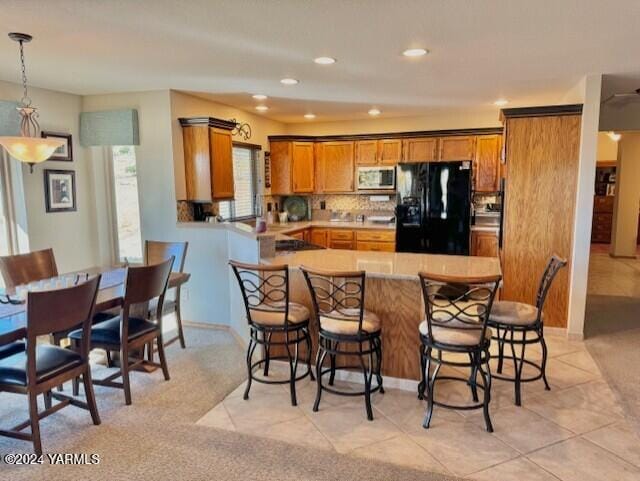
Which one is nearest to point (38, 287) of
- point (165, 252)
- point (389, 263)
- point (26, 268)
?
point (26, 268)

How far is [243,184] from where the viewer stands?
606 cm

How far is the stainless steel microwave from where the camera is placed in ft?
21.0

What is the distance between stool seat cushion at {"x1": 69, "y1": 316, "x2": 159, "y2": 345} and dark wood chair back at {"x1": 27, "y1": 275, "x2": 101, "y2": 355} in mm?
433

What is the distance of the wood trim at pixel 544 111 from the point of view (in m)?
4.03

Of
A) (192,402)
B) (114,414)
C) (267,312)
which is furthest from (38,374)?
(267,312)

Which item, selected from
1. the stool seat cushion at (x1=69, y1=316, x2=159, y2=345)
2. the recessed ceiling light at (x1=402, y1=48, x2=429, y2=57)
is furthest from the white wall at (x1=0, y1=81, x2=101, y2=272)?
the recessed ceiling light at (x1=402, y1=48, x2=429, y2=57)

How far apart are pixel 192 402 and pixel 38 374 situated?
3.29 ft

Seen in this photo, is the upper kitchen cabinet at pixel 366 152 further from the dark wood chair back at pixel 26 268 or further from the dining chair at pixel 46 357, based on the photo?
the dining chair at pixel 46 357

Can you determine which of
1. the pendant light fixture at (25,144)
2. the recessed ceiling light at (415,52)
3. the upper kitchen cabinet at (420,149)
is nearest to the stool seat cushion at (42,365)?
the pendant light fixture at (25,144)

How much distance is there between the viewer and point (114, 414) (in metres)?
2.89

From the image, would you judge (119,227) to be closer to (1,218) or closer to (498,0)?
(1,218)

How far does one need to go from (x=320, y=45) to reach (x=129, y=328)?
241 centimetres

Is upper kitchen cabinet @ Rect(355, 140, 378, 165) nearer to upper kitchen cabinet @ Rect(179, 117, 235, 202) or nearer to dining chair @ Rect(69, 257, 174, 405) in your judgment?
upper kitchen cabinet @ Rect(179, 117, 235, 202)

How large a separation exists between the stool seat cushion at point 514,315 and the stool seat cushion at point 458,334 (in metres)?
0.45
